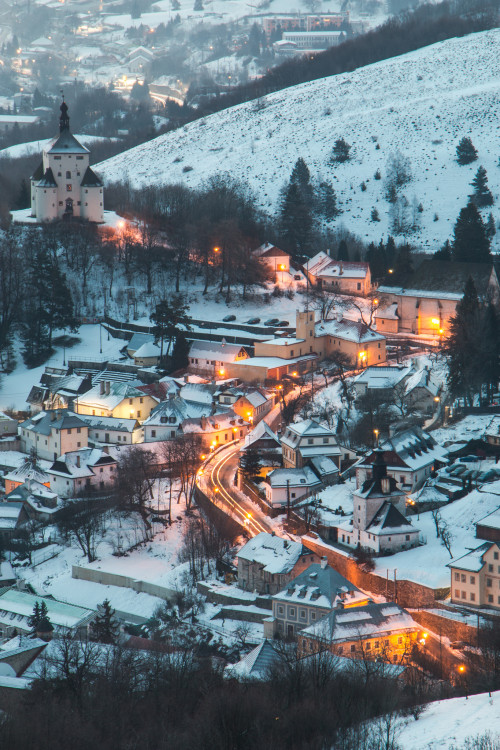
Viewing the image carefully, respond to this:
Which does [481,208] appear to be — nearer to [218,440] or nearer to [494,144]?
[494,144]

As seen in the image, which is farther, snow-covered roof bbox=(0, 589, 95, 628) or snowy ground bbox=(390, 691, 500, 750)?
snow-covered roof bbox=(0, 589, 95, 628)

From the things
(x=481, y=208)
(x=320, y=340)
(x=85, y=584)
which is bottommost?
(x=85, y=584)

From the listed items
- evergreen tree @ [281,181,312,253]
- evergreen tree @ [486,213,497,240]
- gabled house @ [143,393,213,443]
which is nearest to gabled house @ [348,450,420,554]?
gabled house @ [143,393,213,443]

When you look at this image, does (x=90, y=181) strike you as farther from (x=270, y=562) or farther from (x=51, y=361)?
(x=270, y=562)

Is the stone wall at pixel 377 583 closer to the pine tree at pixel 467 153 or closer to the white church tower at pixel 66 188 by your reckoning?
the white church tower at pixel 66 188

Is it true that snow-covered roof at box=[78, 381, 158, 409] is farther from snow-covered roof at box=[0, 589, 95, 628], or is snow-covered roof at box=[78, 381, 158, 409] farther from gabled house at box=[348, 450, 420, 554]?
gabled house at box=[348, 450, 420, 554]

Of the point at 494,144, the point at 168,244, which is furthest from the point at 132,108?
the point at 168,244
